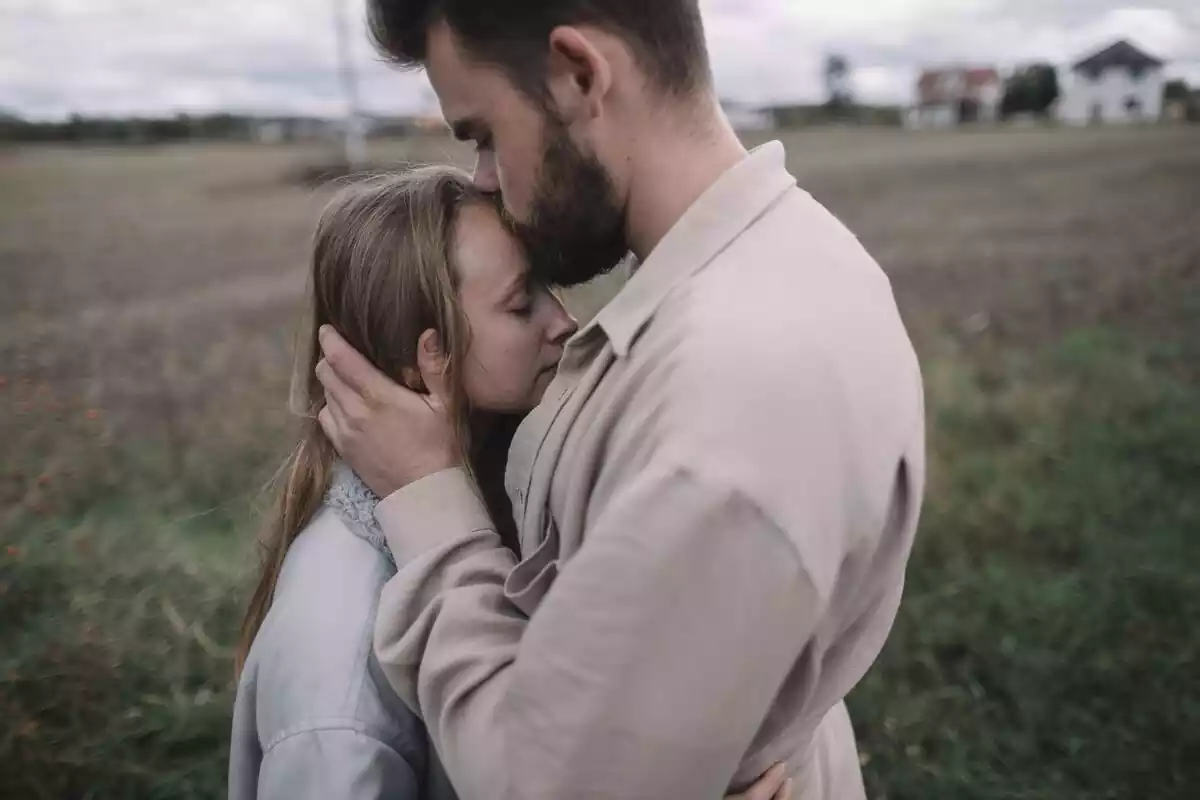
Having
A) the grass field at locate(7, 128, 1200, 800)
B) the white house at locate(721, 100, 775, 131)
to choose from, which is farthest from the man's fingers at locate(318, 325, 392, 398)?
the white house at locate(721, 100, 775, 131)

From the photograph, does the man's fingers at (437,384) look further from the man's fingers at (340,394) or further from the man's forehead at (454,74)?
the man's forehead at (454,74)

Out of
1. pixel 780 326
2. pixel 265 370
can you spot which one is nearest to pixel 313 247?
pixel 780 326

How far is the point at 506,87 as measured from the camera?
3.40 feet

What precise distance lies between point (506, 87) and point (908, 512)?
23.8 inches

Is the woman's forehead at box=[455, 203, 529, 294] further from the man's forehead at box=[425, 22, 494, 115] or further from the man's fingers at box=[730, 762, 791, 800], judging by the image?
the man's fingers at box=[730, 762, 791, 800]

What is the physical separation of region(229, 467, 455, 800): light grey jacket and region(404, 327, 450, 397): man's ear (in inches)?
6.8

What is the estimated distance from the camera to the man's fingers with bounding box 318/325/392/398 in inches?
49.3

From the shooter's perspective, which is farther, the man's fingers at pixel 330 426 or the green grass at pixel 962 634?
the green grass at pixel 962 634

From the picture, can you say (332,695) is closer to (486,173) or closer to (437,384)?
(437,384)

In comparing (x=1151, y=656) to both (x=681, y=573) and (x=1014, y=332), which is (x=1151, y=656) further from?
(x=681, y=573)

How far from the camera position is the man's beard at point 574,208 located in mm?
1044

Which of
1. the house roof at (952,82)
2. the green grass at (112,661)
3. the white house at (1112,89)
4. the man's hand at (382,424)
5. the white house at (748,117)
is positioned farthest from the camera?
the house roof at (952,82)

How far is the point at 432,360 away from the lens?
1.29 m

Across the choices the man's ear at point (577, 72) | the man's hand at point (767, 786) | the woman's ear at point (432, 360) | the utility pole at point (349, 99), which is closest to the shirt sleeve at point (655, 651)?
the man's hand at point (767, 786)
